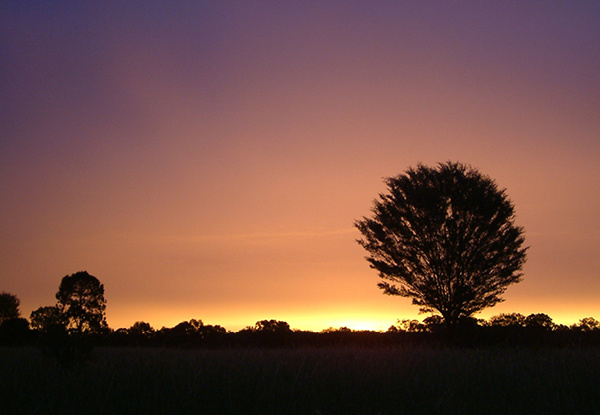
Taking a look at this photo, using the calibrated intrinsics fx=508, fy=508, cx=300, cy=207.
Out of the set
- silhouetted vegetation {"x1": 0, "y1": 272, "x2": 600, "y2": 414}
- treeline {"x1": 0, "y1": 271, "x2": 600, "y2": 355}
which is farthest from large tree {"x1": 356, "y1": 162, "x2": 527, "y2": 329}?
silhouetted vegetation {"x1": 0, "y1": 272, "x2": 600, "y2": 414}

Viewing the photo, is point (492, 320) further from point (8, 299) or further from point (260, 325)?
point (8, 299)

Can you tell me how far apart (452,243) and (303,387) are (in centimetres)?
1842

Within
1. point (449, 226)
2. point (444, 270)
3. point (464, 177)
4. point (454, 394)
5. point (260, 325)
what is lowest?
point (454, 394)

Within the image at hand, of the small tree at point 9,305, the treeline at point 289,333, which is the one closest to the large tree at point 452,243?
the treeline at point 289,333

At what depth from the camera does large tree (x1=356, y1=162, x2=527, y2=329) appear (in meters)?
23.5

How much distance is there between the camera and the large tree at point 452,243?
77.1ft

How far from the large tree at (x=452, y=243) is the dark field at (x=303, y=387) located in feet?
47.8

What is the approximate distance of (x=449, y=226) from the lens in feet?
77.4

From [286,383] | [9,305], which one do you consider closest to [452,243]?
[286,383]

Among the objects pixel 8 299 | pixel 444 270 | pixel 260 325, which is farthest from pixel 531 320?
A: pixel 8 299

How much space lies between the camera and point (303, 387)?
654 cm

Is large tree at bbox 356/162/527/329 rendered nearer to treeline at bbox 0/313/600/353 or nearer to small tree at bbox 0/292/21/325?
treeline at bbox 0/313/600/353

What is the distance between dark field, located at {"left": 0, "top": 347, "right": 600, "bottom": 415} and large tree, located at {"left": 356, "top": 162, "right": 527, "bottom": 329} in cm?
1457

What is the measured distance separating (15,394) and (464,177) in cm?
2193
